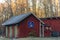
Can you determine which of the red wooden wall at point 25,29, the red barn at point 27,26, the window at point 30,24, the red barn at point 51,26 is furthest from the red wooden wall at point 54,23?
the window at point 30,24

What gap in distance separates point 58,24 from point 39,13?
2564 cm

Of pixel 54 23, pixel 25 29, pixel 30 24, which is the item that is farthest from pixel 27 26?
pixel 54 23

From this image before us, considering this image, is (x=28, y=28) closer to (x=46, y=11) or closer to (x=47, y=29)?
(x=47, y=29)

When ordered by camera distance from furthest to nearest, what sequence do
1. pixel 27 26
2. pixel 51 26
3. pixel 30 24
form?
pixel 51 26 → pixel 30 24 → pixel 27 26

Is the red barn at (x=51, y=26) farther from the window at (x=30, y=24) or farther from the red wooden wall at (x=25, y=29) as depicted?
the window at (x=30, y=24)

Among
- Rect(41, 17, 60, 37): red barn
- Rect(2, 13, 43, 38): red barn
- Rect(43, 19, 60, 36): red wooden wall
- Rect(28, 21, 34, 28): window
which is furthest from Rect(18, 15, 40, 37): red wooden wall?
Rect(43, 19, 60, 36): red wooden wall

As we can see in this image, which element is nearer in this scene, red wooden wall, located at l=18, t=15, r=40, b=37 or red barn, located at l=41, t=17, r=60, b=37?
red wooden wall, located at l=18, t=15, r=40, b=37

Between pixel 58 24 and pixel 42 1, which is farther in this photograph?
pixel 42 1

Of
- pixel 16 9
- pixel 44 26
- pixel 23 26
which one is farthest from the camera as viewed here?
pixel 16 9

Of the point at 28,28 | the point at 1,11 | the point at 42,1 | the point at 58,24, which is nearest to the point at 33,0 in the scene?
the point at 42,1

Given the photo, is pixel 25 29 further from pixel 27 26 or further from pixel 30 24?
pixel 30 24

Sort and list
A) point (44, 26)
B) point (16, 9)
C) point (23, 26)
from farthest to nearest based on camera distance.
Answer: point (16, 9), point (44, 26), point (23, 26)

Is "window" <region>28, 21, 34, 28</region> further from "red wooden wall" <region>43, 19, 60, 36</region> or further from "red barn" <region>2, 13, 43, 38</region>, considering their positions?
"red wooden wall" <region>43, 19, 60, 36</region>

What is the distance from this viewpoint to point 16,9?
233 feet
